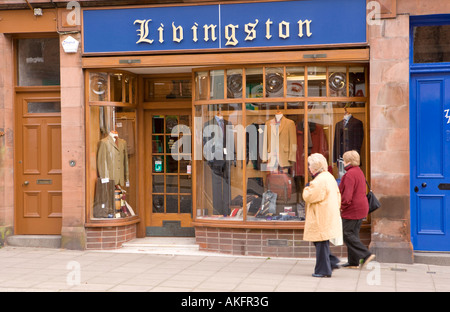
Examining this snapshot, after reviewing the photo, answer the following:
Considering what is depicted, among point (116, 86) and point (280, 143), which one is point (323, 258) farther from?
point (116, 86)

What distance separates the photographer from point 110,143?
38.4 ft

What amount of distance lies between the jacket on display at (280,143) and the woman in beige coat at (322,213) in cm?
213

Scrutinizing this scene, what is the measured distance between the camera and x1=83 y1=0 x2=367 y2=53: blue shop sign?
10.5m

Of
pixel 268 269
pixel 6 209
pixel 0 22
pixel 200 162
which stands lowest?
pixel 268 269

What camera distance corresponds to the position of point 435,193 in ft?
33.9

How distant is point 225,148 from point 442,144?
142 inches

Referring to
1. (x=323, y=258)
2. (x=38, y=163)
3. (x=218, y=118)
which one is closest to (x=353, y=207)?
(x=323, y=258)

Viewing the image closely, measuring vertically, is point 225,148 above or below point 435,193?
above

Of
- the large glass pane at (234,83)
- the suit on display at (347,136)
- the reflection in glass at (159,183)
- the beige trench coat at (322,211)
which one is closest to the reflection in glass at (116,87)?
the reflection in glass at (159,183)

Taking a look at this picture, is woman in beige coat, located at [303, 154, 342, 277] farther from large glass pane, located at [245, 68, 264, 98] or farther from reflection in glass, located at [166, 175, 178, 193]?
reflection in glass, located at [166, 175, 178, 193]

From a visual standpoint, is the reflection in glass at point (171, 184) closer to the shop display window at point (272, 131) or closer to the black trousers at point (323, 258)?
the shop display window at point (272, 131)

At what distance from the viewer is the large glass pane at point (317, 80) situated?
424 inches

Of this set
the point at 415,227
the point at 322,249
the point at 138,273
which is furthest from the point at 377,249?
the point at 138,273

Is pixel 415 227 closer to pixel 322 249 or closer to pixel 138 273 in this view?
pixel 322 249
